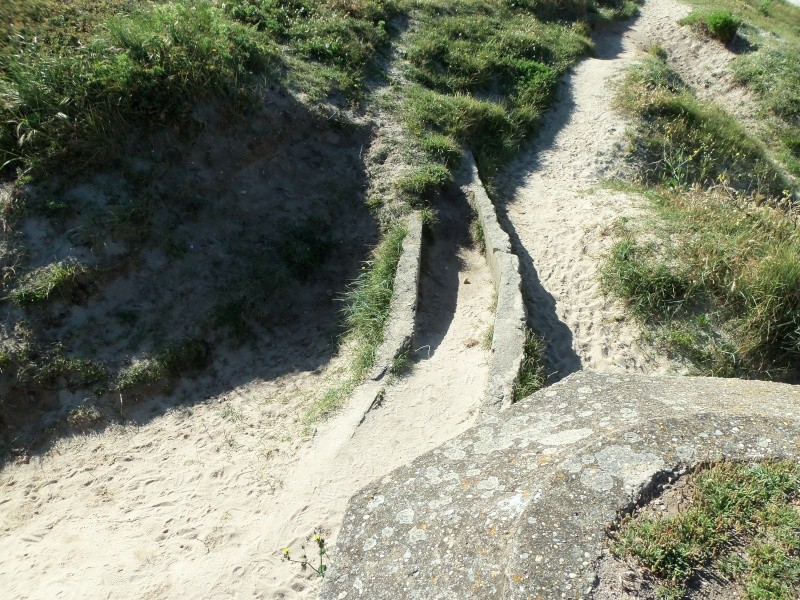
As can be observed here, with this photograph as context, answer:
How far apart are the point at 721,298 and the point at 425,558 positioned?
18.5 ft

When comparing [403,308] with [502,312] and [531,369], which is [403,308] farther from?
[531,369]

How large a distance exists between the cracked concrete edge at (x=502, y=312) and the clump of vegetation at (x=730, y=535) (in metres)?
2.44

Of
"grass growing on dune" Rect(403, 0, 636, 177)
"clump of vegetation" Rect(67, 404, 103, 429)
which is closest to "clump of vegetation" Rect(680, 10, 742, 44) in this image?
"grass growing on dune" Rect(403, 0, 636, 177)

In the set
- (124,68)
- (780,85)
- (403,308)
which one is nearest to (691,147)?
(780,85)

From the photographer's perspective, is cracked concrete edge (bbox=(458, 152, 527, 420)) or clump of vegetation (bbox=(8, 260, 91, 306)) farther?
clump of vegetation (bbox=(8, 260, 91, 306))

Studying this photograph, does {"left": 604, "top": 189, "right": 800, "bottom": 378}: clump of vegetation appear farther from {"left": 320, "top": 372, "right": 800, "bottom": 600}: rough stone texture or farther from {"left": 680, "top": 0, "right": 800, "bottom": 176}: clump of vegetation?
{"left": 680, "top": 0, "right": 800, "bottom": 176}: clump of vegetation

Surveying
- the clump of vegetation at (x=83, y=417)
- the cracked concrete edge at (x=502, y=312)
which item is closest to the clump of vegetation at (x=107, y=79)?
the clump of vegetation at (x=83, y=417)

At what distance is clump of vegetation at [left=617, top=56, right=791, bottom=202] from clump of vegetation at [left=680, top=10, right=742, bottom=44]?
15.6 feet

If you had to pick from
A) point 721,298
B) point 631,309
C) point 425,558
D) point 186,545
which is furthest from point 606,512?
point 721,298

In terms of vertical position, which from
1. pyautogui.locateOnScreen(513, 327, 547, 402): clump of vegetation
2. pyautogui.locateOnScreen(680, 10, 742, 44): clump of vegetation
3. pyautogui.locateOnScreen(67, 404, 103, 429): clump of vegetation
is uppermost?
pyautogui.locateOnScreen(680, 10, 742, 44): clump of vegetation

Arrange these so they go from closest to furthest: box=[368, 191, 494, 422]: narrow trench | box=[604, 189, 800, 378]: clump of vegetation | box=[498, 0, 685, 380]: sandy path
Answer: box=[368, 191, 494, 422]: narrow trench, box=[604, 189, 800, 378]: clump of vegetation, box=[498, 0, 685, 380]: sandy path

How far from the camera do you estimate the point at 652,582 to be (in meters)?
2.88

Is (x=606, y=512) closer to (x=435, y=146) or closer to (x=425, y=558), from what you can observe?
(x=425, y=558)

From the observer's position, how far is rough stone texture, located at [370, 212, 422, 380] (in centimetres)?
624
